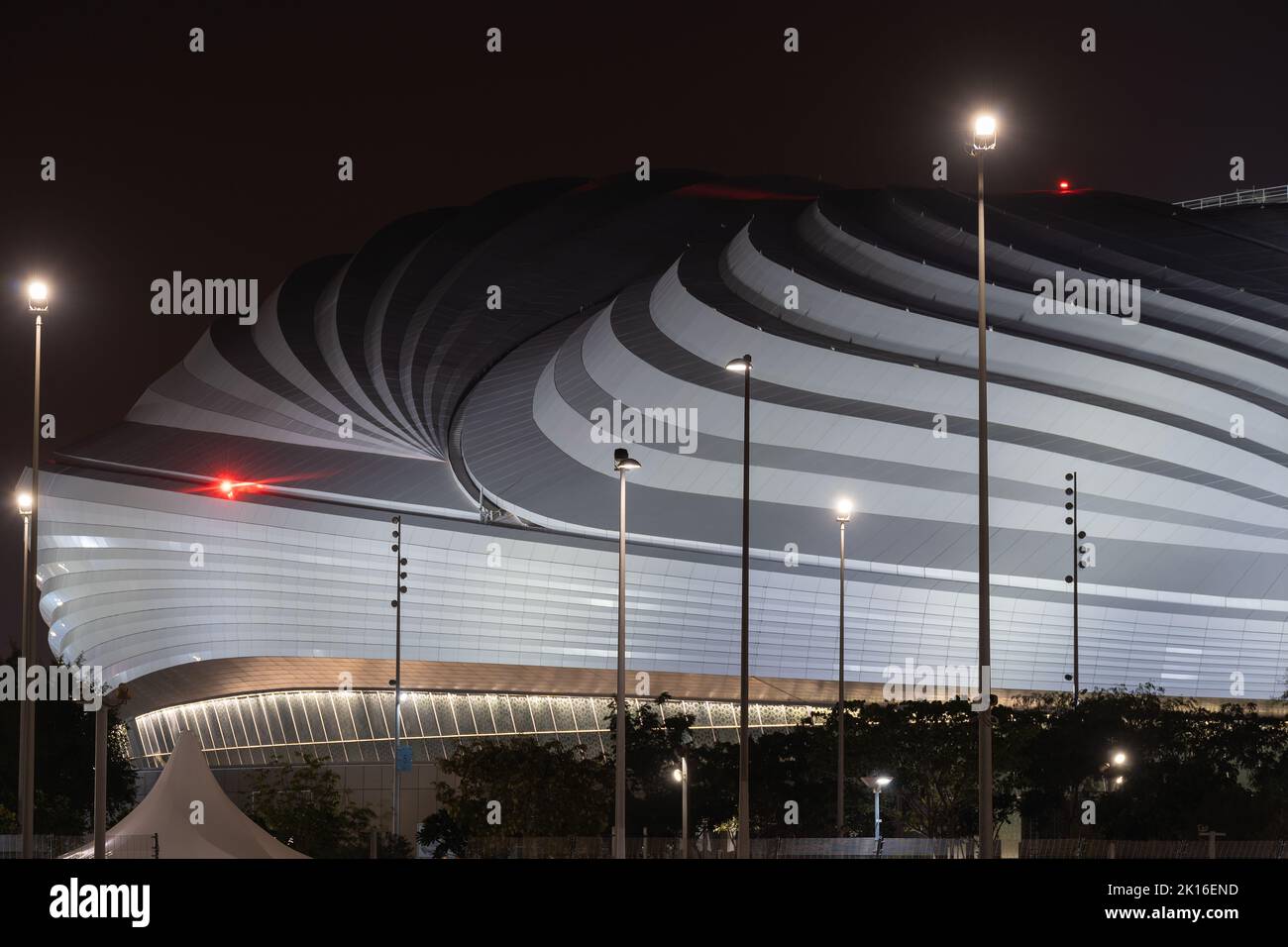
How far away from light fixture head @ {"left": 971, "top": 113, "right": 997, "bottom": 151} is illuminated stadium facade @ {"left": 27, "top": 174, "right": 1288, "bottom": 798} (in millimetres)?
40788

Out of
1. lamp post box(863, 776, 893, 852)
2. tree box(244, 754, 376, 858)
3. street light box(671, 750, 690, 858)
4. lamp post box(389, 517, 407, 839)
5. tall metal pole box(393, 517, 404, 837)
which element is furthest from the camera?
lamp post box(389, 517, 407, 839)

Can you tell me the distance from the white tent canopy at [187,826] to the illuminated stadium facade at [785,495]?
121ft

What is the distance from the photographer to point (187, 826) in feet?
112

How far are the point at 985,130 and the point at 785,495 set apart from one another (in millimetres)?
44255

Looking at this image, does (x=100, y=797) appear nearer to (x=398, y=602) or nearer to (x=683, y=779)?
(x=683, y=779)

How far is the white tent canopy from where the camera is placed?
3303 cm

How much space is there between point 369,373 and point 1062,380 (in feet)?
121

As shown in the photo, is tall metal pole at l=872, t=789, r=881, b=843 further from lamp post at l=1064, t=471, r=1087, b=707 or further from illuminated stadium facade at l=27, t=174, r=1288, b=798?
illuminated stadium facade at l=27, t=174, r=1288, b=798

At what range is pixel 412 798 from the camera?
244ft

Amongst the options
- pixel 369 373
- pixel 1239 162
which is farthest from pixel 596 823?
pixel 1239 162

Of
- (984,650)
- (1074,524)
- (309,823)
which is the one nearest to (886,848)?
(984,650)

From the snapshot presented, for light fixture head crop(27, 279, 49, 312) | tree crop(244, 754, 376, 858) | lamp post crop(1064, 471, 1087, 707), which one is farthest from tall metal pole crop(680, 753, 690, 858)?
light fixture head crop(27, 279, 49, 312)

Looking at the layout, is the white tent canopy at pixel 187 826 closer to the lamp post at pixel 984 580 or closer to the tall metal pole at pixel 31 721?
the tall metal pole at pixel 31 721
